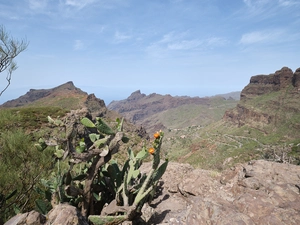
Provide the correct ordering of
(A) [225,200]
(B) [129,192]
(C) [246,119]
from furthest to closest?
1. (C) [246,119]
2. (B) [129,192]
3. (A) [225,200]

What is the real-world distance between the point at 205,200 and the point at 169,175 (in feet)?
9.88

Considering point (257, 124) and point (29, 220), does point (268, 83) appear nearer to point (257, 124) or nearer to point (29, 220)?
point (257, 124)

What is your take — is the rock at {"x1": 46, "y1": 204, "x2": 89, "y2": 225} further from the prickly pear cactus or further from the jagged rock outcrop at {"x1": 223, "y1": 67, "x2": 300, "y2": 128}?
the jagged rock outcrop at {"x1": 223, "y1": 67, "x2": 300, "y2": 128}

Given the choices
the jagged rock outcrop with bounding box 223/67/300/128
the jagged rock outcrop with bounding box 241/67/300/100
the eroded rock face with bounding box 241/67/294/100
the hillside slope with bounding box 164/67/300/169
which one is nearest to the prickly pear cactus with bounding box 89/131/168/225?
the hillside slope with bounding box 164/67/300/169

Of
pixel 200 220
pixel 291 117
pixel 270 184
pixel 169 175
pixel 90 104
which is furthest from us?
pixel 291 117

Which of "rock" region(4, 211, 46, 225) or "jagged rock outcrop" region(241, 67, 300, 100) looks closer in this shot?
"rock" region(4, 211, 46, 225)

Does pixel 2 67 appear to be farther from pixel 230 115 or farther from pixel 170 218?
pixel 230 115

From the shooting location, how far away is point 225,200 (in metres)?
4.68

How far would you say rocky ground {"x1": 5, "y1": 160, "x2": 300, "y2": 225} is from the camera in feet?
11.8

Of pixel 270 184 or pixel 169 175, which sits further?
pixel 169 175

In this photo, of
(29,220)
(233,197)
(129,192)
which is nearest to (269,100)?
(233,197)

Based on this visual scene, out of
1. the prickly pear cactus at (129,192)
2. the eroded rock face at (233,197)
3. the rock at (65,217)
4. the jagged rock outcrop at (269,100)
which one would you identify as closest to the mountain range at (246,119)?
the jagged rock outcrop at (269,100)

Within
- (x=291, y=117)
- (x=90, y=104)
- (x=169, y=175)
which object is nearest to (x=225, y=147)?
(x=291, y=117)

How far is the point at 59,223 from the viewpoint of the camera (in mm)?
3240
